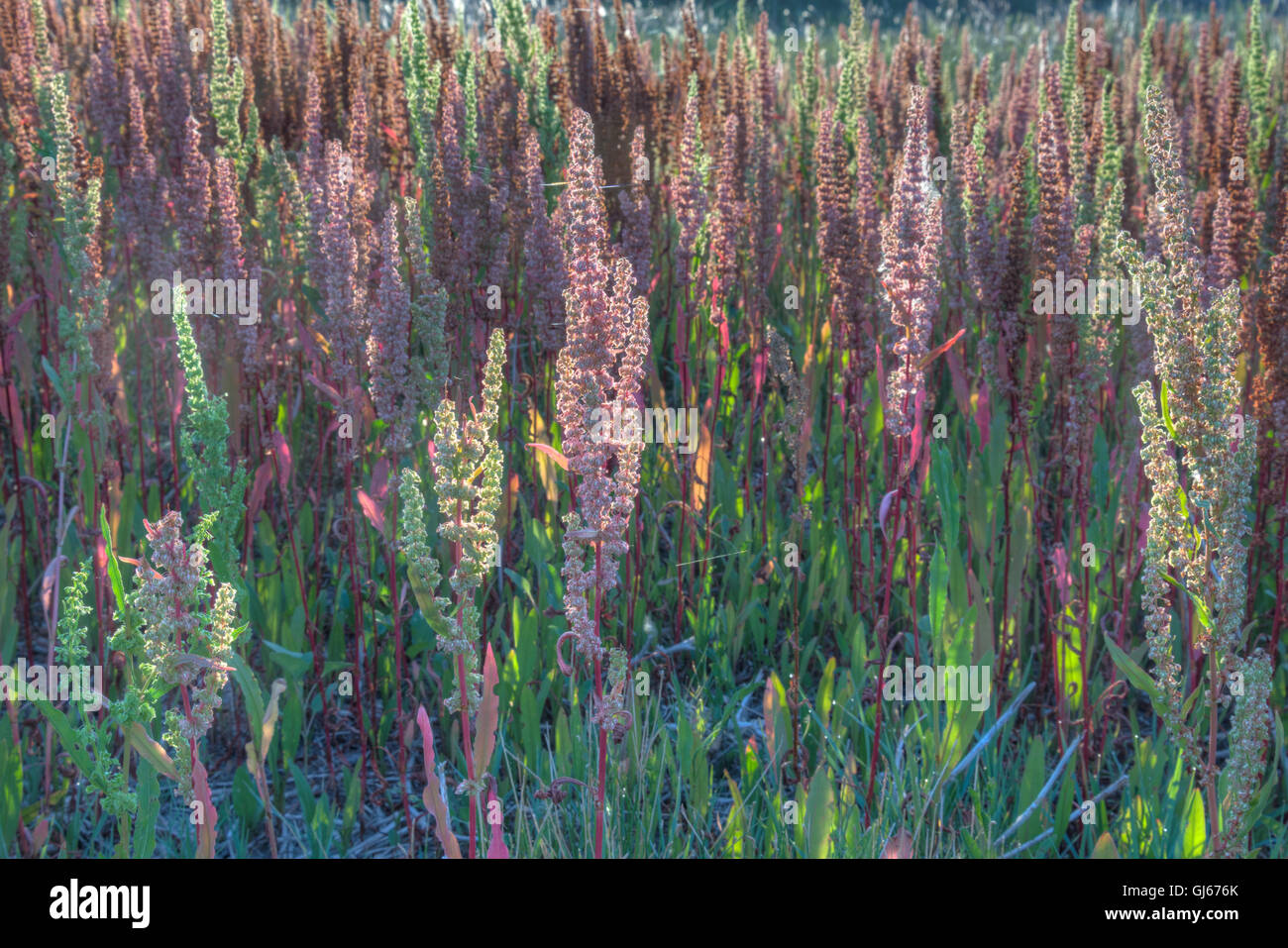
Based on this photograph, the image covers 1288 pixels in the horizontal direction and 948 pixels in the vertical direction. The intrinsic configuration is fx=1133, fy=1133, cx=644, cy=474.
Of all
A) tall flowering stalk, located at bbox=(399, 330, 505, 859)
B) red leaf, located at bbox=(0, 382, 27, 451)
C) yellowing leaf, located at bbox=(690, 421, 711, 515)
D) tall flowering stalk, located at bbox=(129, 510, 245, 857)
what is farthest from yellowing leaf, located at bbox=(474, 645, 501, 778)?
red leaf, located at bbox=(0, 382, 27, 451)

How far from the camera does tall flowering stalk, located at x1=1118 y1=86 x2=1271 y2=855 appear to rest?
171cm

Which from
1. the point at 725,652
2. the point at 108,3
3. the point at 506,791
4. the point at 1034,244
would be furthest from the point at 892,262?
the point at 108,3

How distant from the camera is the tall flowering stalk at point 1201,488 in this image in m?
1.71

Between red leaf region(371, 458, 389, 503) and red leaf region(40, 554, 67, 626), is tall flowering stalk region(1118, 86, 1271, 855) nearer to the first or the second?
red leaf region(371, 458, 389, 503)

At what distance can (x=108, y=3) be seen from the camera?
7.41 meters

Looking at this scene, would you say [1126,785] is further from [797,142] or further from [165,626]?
[797,142]

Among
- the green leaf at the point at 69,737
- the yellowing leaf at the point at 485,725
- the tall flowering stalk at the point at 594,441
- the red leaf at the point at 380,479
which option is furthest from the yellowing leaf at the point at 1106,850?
the green leaf at the point at 69,737

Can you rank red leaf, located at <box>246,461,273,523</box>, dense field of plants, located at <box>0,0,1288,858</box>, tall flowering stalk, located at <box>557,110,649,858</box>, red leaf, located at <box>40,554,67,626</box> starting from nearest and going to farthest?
tall flowering stalk, located at <box>557,110,649,858</box> < dense field of plants, located at <box>0,0,1288,858</box> < red leaf, located at <box>40,554,67,626</box> < red leaf, located at <box>246,461,273,523</box>

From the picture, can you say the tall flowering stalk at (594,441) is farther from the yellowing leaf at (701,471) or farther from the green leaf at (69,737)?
the yellowing leaf at (701,471)

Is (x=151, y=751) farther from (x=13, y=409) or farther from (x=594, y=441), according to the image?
(x=13, y=409)

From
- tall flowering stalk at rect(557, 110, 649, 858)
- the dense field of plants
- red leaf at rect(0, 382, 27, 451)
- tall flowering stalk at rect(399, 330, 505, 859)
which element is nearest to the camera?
tall flowering stalk at rect(399, 330, 505, 859)

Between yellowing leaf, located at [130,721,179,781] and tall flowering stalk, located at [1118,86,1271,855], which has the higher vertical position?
tall flowering stalk, located at [1118,86,1271,855]

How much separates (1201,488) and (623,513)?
0.93 m

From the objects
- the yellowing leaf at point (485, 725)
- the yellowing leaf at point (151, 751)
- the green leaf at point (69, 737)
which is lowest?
the green leaf at point (69, 737)
